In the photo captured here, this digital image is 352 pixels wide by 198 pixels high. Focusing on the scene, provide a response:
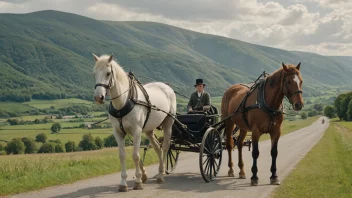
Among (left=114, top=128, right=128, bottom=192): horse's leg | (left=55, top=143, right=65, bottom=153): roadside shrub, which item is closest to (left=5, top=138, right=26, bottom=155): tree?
(left=55, top=143, right=65, bottom=153): roadside shrub

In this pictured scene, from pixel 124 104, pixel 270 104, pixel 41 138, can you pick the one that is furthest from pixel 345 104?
pixel 124 104

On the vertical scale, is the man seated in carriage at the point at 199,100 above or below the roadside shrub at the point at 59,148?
above

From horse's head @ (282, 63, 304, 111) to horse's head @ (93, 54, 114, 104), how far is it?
5238 millimetres

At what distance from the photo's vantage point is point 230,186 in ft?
43.7

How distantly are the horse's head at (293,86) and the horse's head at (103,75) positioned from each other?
524 centimetres

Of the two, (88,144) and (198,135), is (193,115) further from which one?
(88,144)

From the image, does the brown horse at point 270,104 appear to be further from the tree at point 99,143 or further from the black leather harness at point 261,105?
the tree at point 99,143

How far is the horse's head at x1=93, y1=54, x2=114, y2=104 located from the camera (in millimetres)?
10836

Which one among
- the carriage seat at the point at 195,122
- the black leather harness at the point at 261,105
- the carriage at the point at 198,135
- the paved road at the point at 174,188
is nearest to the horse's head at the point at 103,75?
the paved road at the point at 174,188

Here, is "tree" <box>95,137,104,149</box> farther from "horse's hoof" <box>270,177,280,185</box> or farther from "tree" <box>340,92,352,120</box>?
"tree" <box>340,92,352,120</box>

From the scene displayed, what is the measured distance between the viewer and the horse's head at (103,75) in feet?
35.6

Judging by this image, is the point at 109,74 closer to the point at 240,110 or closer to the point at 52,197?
the point at 52,197

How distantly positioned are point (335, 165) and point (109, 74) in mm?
13175

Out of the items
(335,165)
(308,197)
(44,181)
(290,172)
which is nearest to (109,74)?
(44,181)
